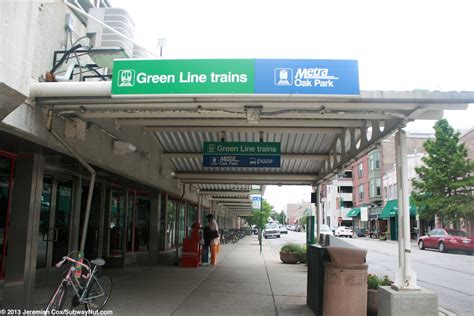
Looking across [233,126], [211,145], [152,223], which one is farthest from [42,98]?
[152,223]

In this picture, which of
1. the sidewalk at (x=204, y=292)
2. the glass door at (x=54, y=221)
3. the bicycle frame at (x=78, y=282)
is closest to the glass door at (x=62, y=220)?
the glass door at (x=54, y=221)

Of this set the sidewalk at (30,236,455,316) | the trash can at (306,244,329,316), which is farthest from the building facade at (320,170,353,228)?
the trash can at (306,244,329,316)

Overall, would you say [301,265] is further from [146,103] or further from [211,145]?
[146,103]

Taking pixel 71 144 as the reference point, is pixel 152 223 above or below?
below

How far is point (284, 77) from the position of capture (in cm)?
598

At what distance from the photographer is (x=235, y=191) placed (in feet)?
83.2

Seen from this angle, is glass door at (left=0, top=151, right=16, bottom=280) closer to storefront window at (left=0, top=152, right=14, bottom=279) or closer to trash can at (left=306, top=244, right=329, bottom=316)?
storefront window at (left=0, top=152, right=14, bottom=279)

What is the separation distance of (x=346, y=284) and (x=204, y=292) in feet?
12.6

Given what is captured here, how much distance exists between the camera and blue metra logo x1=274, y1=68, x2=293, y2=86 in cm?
598

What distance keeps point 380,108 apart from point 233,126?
4.02m

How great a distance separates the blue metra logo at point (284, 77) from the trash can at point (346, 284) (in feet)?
8.66

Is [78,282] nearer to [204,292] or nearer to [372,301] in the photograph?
[204,292]

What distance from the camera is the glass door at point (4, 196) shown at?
8.39 meters

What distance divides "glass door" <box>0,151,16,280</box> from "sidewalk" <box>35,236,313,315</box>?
3.55 ft
